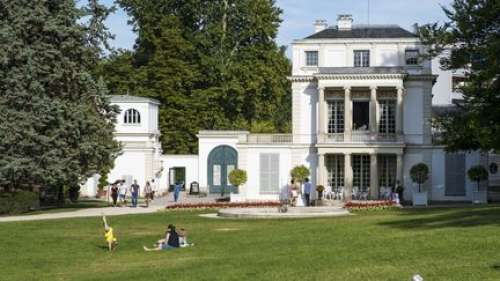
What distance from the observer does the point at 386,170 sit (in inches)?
2199

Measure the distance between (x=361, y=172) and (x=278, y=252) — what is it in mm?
33090

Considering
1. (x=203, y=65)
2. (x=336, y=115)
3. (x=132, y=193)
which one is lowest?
(x=132, y=193)

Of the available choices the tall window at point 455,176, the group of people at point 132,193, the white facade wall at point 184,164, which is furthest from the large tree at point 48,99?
the white facade wall at point 184,164

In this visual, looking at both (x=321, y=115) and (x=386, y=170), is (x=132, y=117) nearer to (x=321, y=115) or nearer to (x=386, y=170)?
(x=321, y=115)

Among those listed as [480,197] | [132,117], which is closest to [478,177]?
[480,197]

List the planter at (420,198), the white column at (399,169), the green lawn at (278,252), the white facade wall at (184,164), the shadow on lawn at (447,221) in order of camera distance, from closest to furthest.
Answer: the green lawn at (278,252)
the shadow on lawn at (447,221)
the planter at (420,198)
the white column at (399,169)
the white facade wall at (184,164)

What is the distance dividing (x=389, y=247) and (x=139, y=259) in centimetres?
680

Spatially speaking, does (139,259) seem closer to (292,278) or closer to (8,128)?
(292,278)

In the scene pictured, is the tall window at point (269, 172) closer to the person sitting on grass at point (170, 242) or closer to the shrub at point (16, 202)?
the shrub at point (16, 202)

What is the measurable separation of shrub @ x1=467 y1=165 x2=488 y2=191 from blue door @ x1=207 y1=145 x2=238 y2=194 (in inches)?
786

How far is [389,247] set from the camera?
2270 cm

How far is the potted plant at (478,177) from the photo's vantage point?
5253cm

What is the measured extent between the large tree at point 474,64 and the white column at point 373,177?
15.0 meters

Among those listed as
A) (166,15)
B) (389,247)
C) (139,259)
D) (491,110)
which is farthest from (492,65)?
(166,15)
